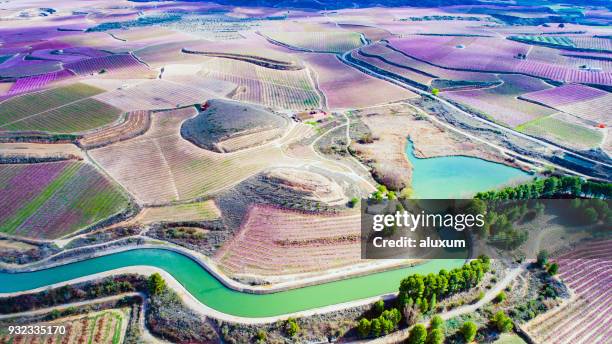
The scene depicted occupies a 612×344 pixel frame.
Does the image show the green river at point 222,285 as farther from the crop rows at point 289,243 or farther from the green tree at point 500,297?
the green tree at point 500,297

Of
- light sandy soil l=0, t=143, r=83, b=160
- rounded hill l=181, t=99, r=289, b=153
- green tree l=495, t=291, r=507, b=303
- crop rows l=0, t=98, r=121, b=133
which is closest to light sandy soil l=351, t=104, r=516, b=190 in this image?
rounded hill l=181, t=99, r=289, b=153

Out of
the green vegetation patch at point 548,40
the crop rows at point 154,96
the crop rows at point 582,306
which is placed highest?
the green vegetation patch at point 548,40

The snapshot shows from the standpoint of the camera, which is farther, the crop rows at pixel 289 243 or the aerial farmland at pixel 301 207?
the crop rows at pixel 289 243

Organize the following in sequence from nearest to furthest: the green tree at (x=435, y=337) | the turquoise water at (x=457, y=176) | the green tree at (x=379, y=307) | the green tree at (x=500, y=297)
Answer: the green tree at (x=435, y=337) → the green tree at (x=379, y=307) → the green tree at (x=500, y=297) → the turquoise water at (x=457, y=176)

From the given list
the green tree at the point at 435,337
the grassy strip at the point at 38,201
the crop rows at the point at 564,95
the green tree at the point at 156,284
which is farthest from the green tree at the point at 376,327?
the crop rows at the point at 564,95

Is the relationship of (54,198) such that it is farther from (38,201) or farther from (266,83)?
(266,83)

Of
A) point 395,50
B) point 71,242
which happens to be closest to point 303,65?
point 395,50

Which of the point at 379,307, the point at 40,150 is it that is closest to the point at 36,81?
the point at 40,150
